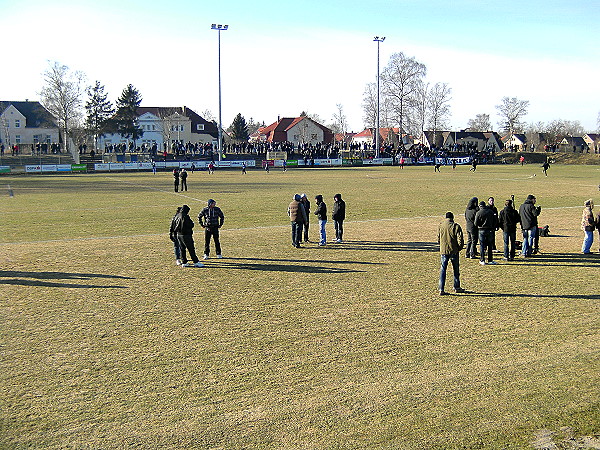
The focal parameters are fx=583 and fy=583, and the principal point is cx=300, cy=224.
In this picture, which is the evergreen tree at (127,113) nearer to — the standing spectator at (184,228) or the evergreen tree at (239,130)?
the evergreen tree at (239,130)

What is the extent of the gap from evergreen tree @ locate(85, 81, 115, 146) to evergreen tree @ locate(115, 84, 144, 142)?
2.24 metres

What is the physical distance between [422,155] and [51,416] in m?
77.8

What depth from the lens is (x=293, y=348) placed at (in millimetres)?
9031

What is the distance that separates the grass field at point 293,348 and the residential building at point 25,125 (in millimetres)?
76051

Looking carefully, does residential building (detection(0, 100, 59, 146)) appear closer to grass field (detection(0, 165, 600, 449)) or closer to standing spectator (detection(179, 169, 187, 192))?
standing spectator (detection(179, 169, 187, 192))

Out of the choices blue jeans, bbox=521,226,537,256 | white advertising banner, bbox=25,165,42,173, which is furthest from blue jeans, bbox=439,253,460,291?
white advertising banner, bbox=25,165,42,173

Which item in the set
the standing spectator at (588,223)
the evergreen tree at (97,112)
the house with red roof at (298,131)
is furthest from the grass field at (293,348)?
the house with red roof at (298,131)

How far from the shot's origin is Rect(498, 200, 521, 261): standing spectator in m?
15.1

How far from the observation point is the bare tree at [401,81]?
90688 mm

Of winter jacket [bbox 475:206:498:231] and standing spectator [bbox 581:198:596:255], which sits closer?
winter jacket [bbox 475:206:498:231]

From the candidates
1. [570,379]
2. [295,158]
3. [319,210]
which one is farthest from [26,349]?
[295,158]

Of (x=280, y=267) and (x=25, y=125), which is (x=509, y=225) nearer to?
(x=280, y=267)

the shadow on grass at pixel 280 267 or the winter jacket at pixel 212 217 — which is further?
the winter jacket at pixel 212 217

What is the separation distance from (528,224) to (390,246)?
4.02 m
